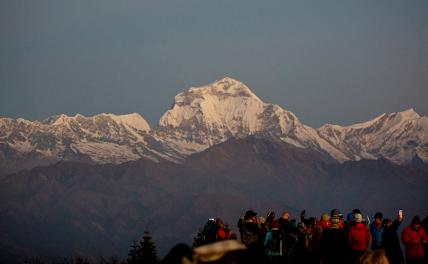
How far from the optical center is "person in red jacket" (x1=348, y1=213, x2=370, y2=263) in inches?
1390

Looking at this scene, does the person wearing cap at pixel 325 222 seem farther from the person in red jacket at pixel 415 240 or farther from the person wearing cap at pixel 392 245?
the person in red jacket at pixel 415 240

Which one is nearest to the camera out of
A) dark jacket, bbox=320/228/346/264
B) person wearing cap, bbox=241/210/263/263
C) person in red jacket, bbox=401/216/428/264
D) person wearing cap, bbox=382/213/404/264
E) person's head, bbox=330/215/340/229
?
person in red jacket, bbox=401/216/428/264

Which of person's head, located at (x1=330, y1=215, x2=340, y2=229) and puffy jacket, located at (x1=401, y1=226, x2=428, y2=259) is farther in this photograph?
person's head, located at (x1=330, y1=215, x2=340, y2=229)

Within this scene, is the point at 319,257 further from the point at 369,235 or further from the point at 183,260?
the point at 183,260

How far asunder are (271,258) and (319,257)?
288cm

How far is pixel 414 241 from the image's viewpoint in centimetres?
3553

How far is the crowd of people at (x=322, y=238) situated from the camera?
116 feet

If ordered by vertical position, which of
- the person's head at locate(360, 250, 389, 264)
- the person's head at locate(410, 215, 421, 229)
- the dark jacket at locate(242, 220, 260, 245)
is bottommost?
the person's head at locate(360, 250, 389, 264)

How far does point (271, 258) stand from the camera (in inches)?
1387

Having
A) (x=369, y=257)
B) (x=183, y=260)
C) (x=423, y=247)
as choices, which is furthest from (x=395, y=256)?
(x=183, y=260)

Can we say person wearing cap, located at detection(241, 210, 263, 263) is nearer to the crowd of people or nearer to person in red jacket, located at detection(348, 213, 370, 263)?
the crowd of people

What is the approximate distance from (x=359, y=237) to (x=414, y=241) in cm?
163

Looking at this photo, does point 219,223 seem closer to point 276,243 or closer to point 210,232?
point 210,232

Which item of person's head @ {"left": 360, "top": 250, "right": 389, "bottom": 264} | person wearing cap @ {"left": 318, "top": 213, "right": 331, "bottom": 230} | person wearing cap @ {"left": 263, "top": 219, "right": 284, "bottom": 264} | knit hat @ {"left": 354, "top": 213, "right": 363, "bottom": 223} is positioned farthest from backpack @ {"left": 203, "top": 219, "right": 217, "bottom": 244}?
person's head @ {"left": 360, "top": 250, "right": 389, "bottom": 264}
